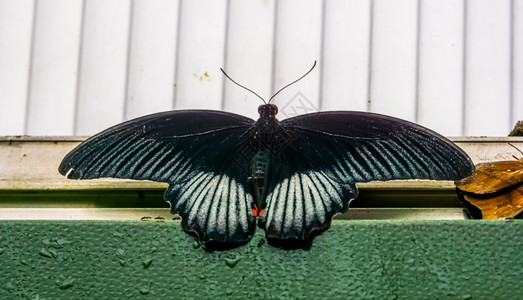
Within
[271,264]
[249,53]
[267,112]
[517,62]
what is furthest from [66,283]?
[517,62]

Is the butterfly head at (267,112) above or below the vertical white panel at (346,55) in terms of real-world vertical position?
below

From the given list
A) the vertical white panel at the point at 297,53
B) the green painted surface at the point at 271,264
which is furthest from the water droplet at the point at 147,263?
the vertical white panel at the point at 297,53

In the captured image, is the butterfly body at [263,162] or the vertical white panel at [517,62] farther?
the vertical white panel at [517,62]

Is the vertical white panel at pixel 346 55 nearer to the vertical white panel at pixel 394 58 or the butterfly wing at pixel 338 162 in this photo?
the vertical white panel at pixel 394 58

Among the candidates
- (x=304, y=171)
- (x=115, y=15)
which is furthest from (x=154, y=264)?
(x=115, y=15)

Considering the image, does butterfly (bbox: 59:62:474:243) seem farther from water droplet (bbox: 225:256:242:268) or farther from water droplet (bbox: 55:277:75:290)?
water droplet (bbox: 55:277:75:290)

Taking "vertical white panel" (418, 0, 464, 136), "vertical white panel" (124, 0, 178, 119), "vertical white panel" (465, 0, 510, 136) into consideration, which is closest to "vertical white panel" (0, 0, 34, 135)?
"vertical white panel" (124, 0, 178, 119)
